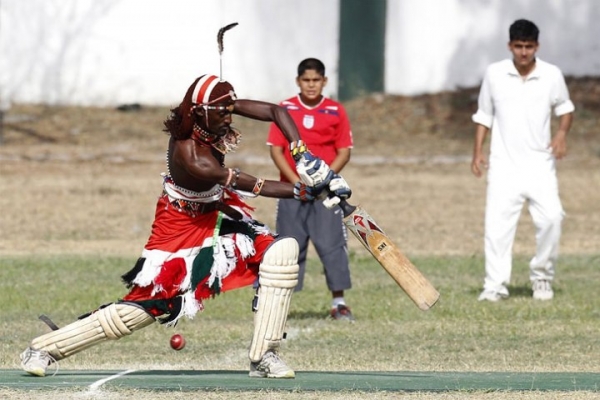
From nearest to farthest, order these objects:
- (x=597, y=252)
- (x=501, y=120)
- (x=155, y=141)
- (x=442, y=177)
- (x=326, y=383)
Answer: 1. (x=326, y=383)
2. (x=501, y=120)
3. (x=597, y=252)
4. (x=442, y=177)
5. (x=155, y=141)

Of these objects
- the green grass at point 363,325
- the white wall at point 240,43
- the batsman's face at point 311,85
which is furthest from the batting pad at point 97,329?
the white wall at point 240,43

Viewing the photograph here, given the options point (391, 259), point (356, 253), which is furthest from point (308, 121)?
point (356, 253)

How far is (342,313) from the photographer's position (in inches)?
437

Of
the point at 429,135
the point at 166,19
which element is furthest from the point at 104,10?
the point at 429,135

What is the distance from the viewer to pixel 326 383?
7984 millimetres

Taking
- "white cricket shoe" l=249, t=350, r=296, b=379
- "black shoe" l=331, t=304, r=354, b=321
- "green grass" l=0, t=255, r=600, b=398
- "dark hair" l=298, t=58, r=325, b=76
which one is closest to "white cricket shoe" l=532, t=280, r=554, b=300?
"green grass" l=0, t=255, r=600, b=398

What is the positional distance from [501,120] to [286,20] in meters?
12.6

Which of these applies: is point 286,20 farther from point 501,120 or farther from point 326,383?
point 326,383

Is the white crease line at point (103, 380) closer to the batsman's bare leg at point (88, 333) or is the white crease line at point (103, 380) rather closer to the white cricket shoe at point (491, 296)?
the batsman's bare leg at point (88, 333)

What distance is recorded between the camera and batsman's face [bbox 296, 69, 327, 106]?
11.0 m

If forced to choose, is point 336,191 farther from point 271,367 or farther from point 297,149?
point 271,367

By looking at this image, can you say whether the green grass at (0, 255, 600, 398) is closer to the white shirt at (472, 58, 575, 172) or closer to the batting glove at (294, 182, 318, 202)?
the white shirt at (472, 58, 575, 172)

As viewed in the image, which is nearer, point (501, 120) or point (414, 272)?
point (414, 272)

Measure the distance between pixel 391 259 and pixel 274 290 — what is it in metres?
0.67
